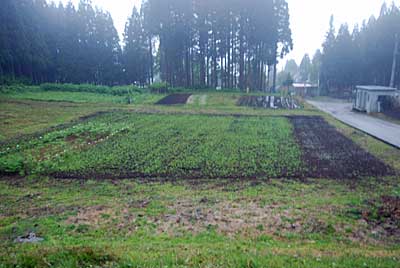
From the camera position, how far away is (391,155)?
30.7ft

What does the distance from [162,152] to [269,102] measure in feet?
56.2

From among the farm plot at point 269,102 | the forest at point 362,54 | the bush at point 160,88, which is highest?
the forest at point 362,54

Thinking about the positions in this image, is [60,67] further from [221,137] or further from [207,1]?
[221,137]

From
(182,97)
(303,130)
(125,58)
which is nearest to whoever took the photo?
(303,130)

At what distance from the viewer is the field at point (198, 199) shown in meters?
3.39

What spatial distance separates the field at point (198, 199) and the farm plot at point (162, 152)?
0.04m

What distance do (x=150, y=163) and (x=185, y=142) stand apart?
9.35 ft

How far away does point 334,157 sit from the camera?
917cm

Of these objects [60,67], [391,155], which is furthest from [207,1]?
[391,155]

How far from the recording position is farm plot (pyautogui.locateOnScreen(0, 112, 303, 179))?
7629 millimetres

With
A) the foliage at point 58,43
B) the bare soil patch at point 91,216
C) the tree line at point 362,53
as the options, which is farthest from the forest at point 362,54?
the bare soil patch at point 91,216

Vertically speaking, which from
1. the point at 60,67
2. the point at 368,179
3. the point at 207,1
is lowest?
the point at 368,179

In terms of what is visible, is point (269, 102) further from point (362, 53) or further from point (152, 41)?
point (152, 41)

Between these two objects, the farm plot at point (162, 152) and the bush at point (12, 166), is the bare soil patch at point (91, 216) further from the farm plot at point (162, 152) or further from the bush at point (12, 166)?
the bush at point (12, 166)
